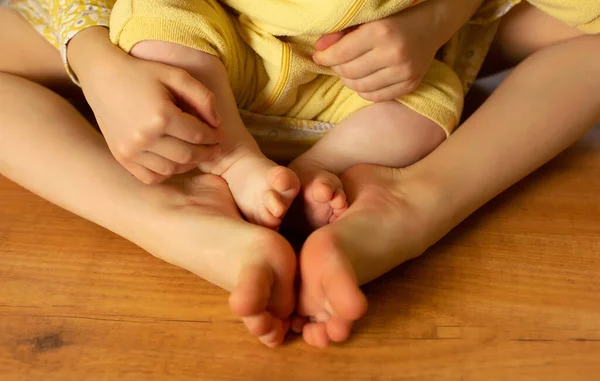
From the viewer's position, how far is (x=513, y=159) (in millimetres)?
688

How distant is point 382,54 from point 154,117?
25cm

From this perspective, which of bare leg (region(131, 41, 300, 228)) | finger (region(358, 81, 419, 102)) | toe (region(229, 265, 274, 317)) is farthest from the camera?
finger (region(358, 81, 419, 102))

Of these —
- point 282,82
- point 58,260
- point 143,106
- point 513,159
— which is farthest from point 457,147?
point 58,260

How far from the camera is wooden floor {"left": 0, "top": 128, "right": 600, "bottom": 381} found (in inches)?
20.9

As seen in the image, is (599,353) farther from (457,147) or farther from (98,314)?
(98,314)

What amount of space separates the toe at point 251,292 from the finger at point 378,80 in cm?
26

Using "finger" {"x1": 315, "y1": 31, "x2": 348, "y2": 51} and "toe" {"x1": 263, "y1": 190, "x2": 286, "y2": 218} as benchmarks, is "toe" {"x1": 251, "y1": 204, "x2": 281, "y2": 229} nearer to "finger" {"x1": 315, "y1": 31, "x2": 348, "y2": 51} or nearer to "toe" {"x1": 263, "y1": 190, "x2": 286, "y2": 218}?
"toe" {"x1": 263, "y1": 190, "x2": 286, "y2": 218}

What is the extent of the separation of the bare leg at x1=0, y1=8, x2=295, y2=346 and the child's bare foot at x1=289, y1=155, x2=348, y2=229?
0.07 m

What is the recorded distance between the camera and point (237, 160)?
2.05ft

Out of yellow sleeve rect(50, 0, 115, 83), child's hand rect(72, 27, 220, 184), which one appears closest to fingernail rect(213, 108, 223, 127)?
child's hand rect(72, 27, 220, 184)

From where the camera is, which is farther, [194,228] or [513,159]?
[513,159]

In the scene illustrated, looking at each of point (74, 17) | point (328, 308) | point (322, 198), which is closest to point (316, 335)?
point (328, 308)

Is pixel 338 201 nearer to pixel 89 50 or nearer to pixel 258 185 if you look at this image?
pixel 258 185

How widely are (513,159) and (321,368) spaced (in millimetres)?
333
